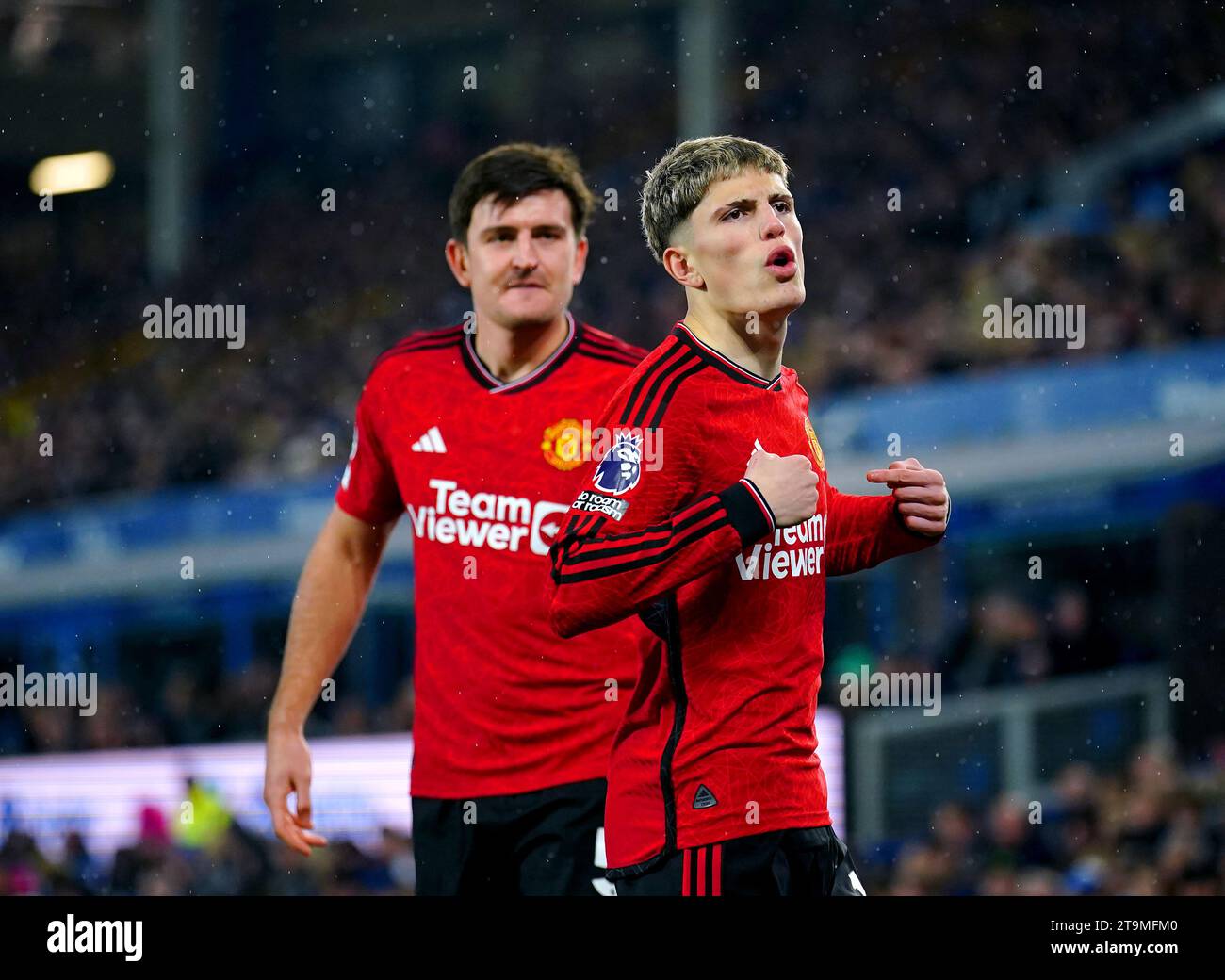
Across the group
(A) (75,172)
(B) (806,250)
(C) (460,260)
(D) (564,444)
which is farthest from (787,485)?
(A) (75,172)

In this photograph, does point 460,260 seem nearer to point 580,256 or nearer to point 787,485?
point 580,256

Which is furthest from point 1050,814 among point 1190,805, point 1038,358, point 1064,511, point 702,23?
point 702,23

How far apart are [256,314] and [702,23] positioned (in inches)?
263

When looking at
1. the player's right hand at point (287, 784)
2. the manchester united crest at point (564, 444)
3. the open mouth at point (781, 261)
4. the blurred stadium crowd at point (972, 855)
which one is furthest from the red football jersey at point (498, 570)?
the blurred stadium crowd at point (972, 855)

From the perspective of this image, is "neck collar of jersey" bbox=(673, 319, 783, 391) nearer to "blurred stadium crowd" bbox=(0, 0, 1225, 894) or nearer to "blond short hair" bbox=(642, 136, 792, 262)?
"blond short hair" bbox=(642, 136, 792, 262)

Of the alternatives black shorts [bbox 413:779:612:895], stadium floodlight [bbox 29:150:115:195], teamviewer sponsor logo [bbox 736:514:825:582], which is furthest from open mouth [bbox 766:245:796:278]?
stadium floodlight [bbox 29:150:115:195]

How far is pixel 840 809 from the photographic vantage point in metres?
8.83

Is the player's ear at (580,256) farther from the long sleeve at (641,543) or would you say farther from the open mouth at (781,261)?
the long sleeve at (641,543)

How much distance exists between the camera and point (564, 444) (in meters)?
3.96

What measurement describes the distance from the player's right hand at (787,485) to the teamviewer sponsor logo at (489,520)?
1.07 meters

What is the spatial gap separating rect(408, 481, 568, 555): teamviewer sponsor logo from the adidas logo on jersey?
10 cm

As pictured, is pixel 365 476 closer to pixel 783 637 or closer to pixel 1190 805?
pixel 783 637

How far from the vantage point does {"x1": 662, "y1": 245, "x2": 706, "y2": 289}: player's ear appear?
A: 313 centimetres

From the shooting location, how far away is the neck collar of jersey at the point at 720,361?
3064 mm
